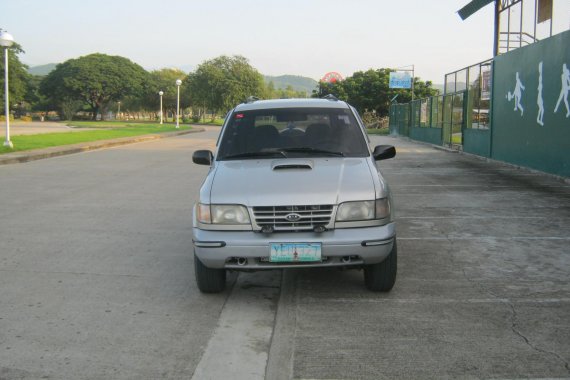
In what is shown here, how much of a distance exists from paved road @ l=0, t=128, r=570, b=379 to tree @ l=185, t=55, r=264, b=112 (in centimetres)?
7359

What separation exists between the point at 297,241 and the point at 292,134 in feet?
5.55

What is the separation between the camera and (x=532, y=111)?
16.0 meters

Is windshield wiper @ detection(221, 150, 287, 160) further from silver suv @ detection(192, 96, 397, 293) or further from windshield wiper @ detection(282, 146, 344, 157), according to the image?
silver suv @ detection(192, 96, 397, 293)

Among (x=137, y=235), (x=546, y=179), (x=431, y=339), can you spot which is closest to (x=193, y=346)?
(x=431, y=339)

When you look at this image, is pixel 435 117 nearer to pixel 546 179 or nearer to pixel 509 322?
pixel 546 179

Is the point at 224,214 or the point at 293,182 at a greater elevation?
the point at 293,182

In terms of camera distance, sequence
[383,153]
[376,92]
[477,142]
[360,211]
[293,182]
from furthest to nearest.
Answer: [376,92] → [477,142] → [383,153] → [293,182] → [360,211]

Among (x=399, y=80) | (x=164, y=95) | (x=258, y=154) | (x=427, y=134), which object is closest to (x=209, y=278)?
(x=258, y=154)

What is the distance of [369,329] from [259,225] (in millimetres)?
1171

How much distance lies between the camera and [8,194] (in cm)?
1145

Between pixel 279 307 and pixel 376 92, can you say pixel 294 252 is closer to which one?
pixel 279 307

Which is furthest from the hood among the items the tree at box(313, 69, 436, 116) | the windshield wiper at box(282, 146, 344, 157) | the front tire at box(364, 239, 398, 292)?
the tree at box(313, 69, 436, 116)

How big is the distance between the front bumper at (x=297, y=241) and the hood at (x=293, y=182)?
26cm

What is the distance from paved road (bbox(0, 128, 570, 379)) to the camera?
390 centimetres
